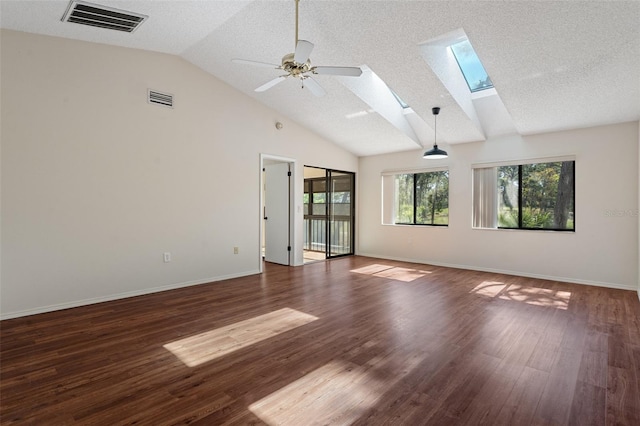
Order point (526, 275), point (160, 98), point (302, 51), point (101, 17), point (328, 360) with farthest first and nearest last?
1. point (526, 275)
2. point (160, 98)
3. point (101, 17)
4. point (302, 51)
5. point (328, 360)

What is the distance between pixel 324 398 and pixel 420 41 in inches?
145

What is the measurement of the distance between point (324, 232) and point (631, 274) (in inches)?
223

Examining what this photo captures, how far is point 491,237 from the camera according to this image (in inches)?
239

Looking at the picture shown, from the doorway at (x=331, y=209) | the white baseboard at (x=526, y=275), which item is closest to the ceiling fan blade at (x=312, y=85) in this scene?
the doorway at (x=331, y=209)

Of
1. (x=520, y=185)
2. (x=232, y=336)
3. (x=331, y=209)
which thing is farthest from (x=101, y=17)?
(x=520, y=185)

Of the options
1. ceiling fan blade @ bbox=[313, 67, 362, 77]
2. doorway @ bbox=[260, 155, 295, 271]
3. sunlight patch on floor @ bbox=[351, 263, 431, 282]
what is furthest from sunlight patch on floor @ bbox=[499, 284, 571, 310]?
doorway @ bbox=[260, 155, 295, 271]

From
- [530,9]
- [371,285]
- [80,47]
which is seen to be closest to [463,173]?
[371,285]

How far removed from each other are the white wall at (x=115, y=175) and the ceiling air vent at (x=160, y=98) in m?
0.08

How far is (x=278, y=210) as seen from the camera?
22.9 ft

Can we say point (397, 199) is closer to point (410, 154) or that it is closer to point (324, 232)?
point (410, 154)

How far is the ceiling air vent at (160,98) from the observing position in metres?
4.57

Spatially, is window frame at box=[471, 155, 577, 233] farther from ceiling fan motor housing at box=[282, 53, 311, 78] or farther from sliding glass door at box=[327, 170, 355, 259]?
ceiling fan motor housing at box=[282, 53, 311, 78]

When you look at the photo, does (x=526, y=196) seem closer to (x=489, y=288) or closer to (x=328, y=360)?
(x=489, y=288)

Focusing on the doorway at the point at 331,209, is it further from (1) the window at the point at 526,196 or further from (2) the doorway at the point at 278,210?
(1) the window at the point at 526,196
